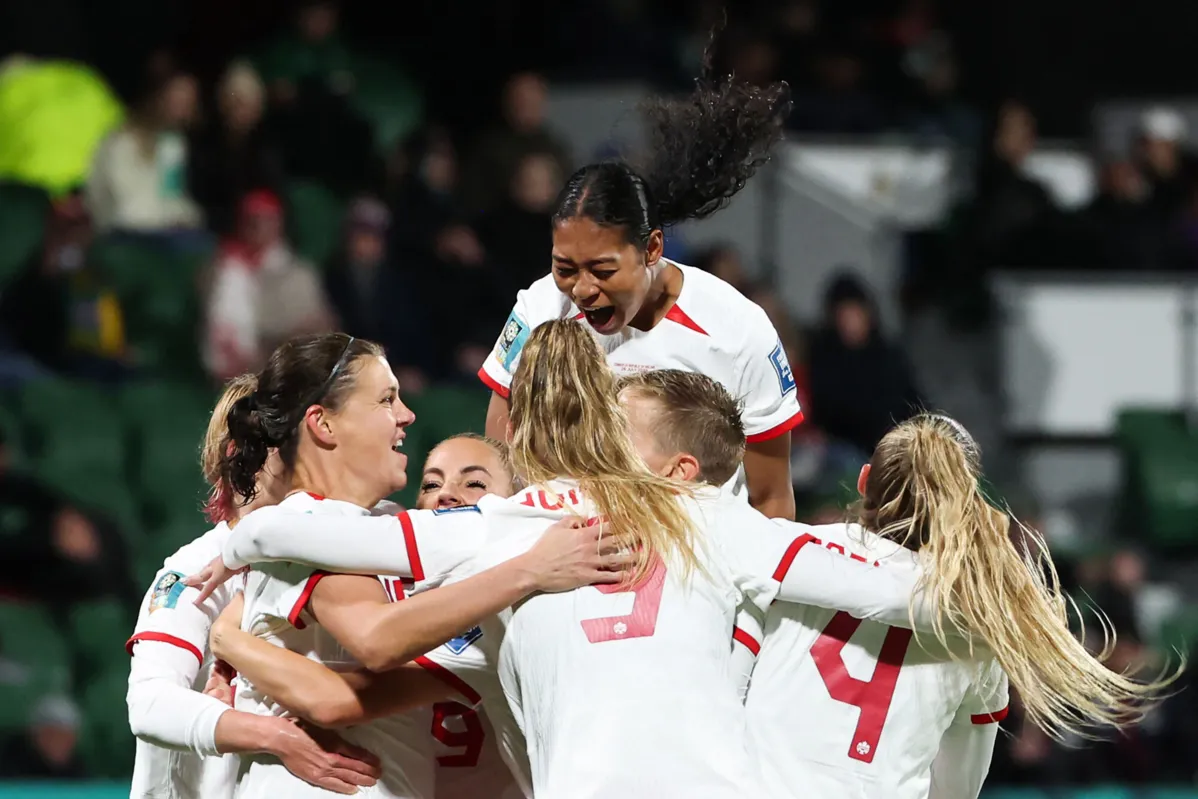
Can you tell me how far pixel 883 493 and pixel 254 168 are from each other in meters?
6.03

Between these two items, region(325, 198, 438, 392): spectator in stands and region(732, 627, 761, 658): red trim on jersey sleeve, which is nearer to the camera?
region(732, 627, 761, 658): red trim on jersey sleeve

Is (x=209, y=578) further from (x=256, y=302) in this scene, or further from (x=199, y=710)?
(x=256, y=302)

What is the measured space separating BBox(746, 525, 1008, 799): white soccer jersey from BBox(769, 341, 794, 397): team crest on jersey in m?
0.85

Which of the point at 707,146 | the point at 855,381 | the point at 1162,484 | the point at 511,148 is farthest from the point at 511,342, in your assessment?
the point at 1162,484

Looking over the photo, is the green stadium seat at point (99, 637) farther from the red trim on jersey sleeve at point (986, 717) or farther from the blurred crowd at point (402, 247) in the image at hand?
the red trim on jersey sleeve at point (986, 717)

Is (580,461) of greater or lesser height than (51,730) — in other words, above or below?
above

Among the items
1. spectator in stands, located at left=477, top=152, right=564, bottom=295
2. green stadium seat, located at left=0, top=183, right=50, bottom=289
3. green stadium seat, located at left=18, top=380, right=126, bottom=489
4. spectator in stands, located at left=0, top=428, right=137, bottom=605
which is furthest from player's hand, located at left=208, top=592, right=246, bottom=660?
green stadium seat, located at left=0, top=183, right=50, bottom=289

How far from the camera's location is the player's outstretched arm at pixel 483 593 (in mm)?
2951

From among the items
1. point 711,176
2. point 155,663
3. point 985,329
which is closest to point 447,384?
point 985,329

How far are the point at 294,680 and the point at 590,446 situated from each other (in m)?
0.67

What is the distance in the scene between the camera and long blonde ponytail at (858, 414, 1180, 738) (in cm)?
320

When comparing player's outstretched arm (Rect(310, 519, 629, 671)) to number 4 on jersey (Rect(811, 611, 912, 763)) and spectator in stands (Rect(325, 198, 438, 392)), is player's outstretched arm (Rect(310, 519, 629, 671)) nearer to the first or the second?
number 4 on jersey (Rect(811, 611, 912, 763))

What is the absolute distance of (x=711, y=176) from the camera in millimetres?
4293

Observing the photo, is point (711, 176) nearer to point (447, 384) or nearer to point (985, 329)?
point (447, 384)
